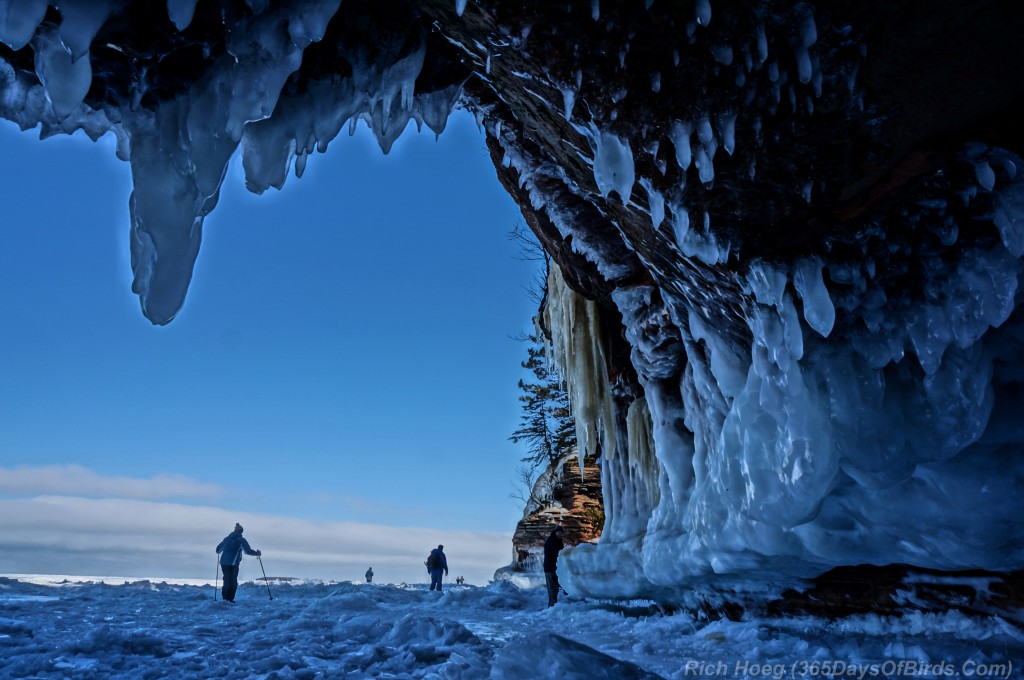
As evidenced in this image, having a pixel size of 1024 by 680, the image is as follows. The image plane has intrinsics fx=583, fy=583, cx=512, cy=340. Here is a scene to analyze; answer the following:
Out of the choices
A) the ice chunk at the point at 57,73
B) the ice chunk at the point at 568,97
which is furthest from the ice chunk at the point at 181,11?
the ice chunk at the point at 568,97

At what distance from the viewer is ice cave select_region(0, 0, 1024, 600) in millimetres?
2771

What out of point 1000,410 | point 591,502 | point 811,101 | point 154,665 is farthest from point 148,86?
point 591,502

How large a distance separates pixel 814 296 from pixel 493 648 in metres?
3.37

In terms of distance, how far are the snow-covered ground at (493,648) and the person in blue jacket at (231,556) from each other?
4423 millimetres

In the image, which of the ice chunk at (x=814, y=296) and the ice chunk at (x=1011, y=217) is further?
the ice chunk at (x=814, y=296)

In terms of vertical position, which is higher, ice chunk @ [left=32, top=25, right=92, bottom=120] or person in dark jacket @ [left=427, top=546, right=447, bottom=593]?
ice chunk @ [left=32, top=25, right=92, bottom=120]

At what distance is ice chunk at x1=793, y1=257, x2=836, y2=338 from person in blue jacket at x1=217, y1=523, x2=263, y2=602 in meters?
10.9

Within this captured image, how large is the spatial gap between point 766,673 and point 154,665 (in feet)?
12.0

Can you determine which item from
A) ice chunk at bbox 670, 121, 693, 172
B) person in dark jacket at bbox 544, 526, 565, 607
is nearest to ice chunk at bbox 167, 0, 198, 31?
ice chunk at bbox 670, 121, 693, 172

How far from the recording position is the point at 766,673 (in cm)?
351

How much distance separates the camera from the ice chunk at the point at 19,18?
239 cm

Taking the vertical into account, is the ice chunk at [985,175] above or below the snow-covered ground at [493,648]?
above

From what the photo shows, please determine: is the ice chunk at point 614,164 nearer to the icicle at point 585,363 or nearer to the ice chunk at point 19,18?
the ice chunk at point 19,18

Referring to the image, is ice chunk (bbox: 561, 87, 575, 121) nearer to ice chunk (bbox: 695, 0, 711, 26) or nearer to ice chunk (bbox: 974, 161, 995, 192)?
ice chunk (bbox: 695, 0, 711, 26)
